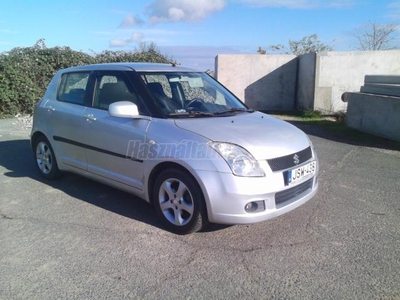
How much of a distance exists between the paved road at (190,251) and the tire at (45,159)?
12.7 inches

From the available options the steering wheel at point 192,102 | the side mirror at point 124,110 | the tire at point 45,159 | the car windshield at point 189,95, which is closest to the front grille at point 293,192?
the car windshield at point 189,95

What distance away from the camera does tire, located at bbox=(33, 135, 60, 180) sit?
5.14 meters

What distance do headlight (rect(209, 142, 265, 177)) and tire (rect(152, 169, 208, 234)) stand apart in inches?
15.2

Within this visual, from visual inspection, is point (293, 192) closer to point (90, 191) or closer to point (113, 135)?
point (113, 135)

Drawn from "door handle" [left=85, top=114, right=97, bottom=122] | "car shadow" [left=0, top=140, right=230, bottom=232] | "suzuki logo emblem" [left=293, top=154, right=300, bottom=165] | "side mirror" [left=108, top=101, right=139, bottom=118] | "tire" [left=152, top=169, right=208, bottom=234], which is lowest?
"car shadow" [left=0, top=140, right=230, bottom=232]

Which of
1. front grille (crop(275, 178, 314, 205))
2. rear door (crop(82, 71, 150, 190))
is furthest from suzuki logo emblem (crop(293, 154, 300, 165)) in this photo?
rear door (crop(82, 71, 150, 190))

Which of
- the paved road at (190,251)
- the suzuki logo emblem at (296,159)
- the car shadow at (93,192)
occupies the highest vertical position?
the suzuki logo emblem at (296,159)

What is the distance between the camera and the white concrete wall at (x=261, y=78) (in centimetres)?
1401

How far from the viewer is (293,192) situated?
3453 mm

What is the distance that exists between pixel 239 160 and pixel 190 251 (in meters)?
0.96

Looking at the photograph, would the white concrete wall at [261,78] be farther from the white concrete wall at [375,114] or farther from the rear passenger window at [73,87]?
the rear passenger window at [73,87]

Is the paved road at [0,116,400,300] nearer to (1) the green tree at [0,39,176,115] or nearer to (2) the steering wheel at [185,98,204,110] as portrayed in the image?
(2) the steering wheel at [185,98,204,110]

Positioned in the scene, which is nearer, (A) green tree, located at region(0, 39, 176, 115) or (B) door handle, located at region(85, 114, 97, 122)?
(B) door handle, located at region(85, 114, 97, 122)

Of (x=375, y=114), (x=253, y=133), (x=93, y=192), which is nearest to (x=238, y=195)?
(x=253, y=133)
